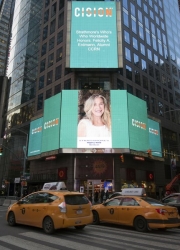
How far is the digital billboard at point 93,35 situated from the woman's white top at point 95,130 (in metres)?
10.9

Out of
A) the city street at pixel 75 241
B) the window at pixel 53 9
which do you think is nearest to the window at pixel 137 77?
the window at pixel 53 9

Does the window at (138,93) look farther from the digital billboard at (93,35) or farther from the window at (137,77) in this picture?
the digital billboard at (93,35)

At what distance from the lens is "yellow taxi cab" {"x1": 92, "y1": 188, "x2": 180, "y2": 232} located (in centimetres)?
975

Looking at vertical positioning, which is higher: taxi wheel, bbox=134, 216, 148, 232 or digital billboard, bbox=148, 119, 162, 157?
digital billboard, bbox=148, 119, 162, 157

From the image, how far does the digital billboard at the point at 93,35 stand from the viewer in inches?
1625

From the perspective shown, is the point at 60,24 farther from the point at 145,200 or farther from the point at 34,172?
the point at 145,200

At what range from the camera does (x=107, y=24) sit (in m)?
44.2

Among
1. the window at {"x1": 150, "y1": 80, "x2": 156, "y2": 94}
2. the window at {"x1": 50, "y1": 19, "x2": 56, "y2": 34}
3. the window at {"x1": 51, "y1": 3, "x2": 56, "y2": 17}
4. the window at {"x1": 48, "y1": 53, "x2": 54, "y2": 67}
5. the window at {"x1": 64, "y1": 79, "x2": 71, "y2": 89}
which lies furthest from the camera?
the window at {"x1": 51, "y1": 3, "x2": 56, "y2": 17}

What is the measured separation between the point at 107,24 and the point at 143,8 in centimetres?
2001

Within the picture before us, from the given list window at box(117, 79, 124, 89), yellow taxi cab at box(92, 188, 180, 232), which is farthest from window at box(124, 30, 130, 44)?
yellow taxi cab at box(92, 188, 180, 232)

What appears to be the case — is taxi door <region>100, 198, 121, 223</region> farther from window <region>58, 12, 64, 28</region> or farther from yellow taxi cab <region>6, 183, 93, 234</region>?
window <region>58, 12, 64, 28</region>

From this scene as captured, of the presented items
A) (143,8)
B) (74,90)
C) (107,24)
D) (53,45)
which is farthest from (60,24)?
(143,8)

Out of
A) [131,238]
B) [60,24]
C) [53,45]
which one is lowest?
[131,238]

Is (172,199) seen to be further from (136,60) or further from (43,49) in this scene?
(43,49)
